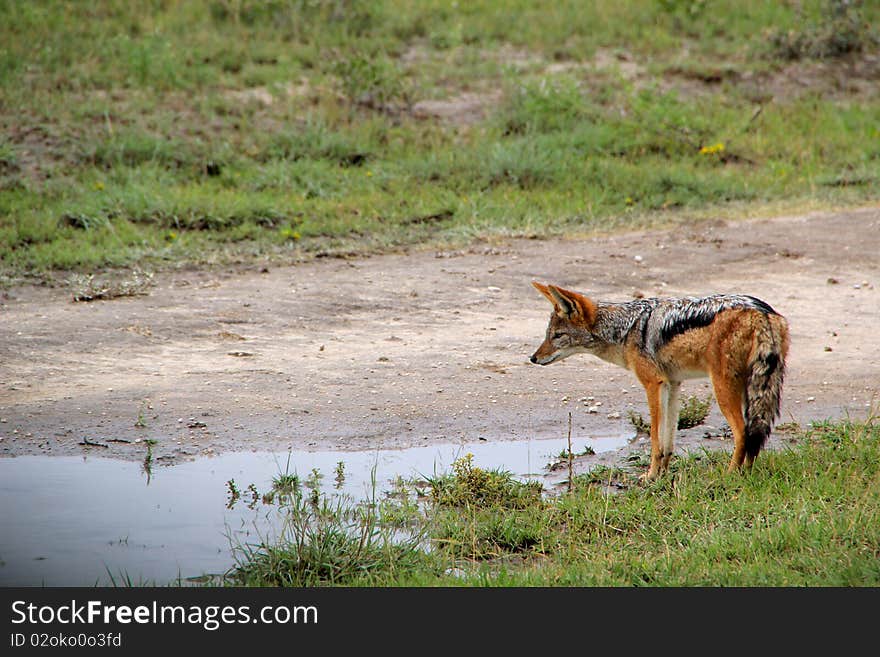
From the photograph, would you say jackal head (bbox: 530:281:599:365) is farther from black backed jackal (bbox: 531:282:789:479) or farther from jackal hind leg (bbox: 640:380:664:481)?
jackal hind leg (bbox: 640:380:664:481)

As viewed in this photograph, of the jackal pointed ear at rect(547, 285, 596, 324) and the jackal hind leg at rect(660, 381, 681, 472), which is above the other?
the jackal pointed ear at rect(547, 285, 596, 324)

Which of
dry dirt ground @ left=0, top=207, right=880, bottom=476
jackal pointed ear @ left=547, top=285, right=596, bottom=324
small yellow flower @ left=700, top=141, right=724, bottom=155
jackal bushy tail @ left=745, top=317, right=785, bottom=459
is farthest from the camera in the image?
small yellow flower @ left=700, top=141, right=724, bottom=155

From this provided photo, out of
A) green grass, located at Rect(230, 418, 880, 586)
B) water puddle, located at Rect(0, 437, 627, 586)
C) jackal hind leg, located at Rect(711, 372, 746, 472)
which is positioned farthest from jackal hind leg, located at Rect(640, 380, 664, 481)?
water puddle, located at Rect(0, 437, 627, 586)

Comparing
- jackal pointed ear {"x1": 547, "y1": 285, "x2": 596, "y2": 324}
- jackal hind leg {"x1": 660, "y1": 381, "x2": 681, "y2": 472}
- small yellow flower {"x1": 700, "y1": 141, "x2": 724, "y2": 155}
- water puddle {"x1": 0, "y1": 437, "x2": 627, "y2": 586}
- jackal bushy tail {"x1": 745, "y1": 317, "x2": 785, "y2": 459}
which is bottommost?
water puddle {"x1": 0, "y1": 437, "x2": 627, "y2": 586}

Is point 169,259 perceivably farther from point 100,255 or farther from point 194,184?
point 194,184

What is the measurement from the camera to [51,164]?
537 inches

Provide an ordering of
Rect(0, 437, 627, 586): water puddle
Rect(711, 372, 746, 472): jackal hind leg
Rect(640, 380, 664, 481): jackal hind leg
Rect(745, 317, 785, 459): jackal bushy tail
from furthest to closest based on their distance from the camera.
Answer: Rect(640, 380, 664, 481): jackal hind leg < Rect(711, 372, 746, 472): jackal hind leg < Rect(745, 317, 785, 459): jackal bushy tail < Rect(0, 437, 627, 586): water puddle

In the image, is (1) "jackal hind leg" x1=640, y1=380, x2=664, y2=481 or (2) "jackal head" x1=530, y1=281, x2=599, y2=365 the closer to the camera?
(1) "jackal hind leg" x1=640, y1=380, x2=664, y2=481

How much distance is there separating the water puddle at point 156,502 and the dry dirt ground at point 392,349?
201mm

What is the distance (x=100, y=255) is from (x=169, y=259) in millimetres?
684

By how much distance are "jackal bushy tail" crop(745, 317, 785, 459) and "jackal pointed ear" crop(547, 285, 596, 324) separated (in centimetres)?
116

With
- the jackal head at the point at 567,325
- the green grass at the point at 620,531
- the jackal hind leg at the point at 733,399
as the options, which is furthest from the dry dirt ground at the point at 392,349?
the jackal hind leg at the point at 733,399

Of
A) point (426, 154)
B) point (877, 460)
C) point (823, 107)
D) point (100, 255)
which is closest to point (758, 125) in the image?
point (823, 107)

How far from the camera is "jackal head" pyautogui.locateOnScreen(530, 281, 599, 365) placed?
681 cm
